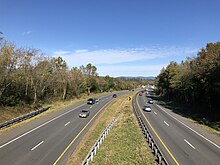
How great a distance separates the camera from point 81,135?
22.5m

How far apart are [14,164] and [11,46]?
27.9m

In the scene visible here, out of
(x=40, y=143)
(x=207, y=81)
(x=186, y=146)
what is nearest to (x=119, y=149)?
(x=186, y=146)

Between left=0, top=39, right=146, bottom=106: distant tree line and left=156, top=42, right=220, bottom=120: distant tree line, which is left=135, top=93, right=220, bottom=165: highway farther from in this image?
left=0, top=39, right=146, bottom=106: distant tree line

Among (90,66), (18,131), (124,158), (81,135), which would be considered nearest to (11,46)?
(18,131)

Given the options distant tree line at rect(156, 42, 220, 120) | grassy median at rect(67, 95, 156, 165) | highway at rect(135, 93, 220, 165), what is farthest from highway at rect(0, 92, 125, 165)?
distant tree line at rect(156, 42, 220, 120)

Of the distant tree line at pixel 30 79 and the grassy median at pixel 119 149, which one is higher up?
the distant tree line at pixel 30 79

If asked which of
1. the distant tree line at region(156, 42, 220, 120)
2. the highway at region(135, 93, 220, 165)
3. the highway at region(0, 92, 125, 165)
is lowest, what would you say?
the highway at region(135, 93, 220, 165)

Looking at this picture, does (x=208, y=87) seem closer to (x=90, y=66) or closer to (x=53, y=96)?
(x=53, y=96)

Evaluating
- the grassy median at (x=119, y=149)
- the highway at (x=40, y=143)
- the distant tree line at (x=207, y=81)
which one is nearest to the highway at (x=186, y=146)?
the grassy median at (x=119, y=149)

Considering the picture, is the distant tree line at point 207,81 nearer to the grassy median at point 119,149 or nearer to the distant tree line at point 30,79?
the grassy median at point 119,149

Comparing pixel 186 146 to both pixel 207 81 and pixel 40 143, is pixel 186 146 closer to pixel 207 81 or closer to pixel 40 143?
pixel 40 143

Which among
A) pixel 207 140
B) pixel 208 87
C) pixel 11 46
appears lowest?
pixel 207 140

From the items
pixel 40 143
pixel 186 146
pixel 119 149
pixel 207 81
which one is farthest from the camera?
pixel 207 81

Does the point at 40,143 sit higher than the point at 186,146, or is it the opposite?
the point at 40,143
